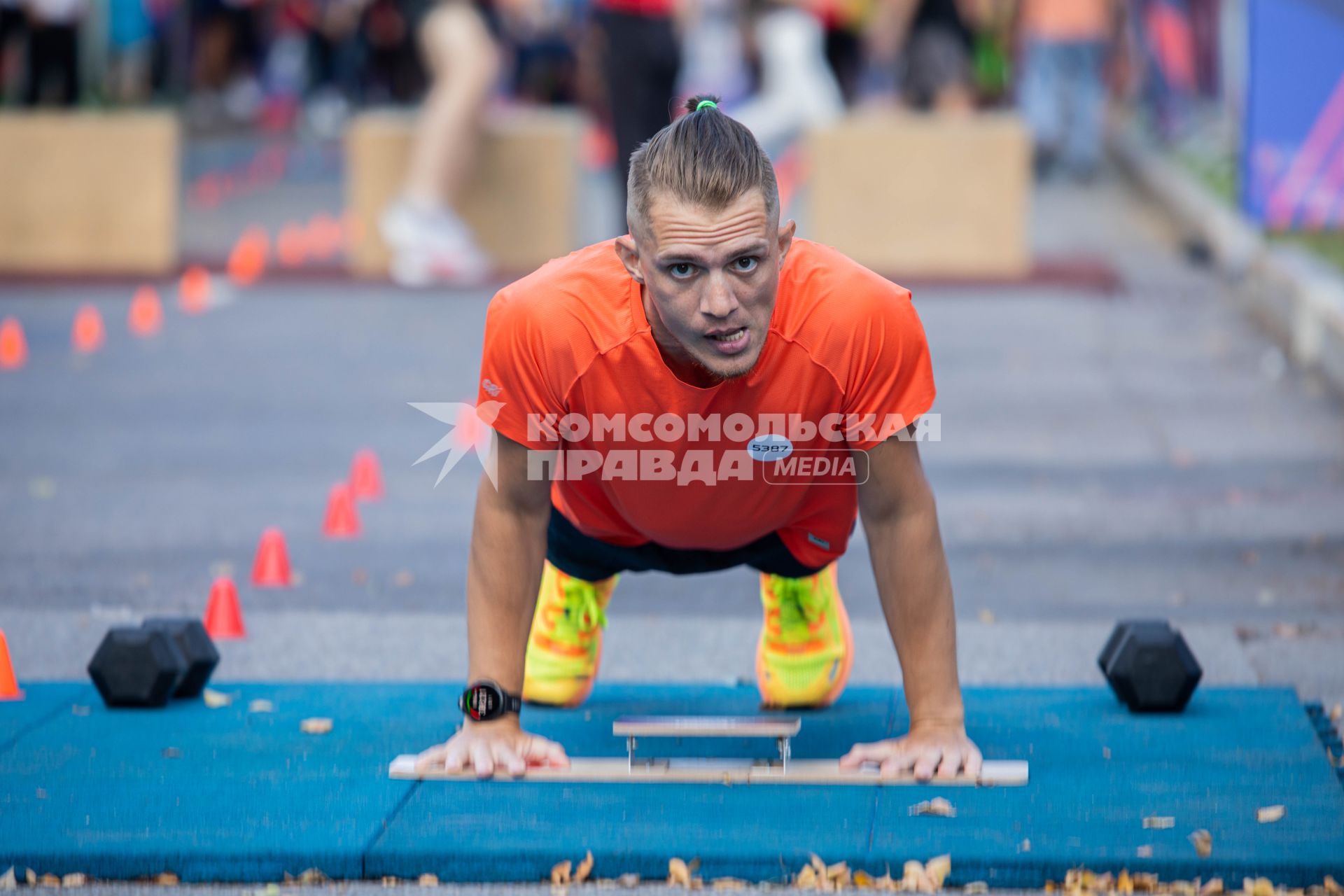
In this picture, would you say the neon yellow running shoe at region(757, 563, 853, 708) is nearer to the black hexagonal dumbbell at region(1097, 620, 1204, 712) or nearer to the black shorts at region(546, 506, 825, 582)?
the black shorts at region(546, 506, 825, 582)

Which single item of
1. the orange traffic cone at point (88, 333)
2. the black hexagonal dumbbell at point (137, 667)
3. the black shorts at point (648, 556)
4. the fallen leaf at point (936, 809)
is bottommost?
the orange traffic cone at point (88, 333)

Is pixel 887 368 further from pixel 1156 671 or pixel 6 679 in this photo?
pixel 6 679

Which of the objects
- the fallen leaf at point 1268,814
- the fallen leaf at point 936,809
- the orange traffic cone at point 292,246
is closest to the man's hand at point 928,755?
the fallen leaf at point 936,809

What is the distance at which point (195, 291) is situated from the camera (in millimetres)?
11500

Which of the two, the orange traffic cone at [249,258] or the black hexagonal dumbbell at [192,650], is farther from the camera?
the orange traffic cone at [249,258]

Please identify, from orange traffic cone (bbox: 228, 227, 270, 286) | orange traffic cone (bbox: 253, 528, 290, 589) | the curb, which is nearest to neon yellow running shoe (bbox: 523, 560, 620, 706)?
orange traffic cone (bbox: 253, 528, 290, 589)

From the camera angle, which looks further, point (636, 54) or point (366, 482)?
point (636, 54)

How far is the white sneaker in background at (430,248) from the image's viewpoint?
11516 millimetres

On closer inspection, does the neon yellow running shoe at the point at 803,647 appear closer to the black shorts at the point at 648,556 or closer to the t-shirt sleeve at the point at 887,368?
the black shorts at the point at 648,556

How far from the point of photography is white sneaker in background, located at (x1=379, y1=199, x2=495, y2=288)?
11.5 meters

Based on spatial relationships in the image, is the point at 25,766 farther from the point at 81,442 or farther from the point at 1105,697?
the point at 81,442

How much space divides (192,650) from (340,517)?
74.9 inches

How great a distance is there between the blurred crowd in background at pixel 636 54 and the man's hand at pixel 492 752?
25.5ft

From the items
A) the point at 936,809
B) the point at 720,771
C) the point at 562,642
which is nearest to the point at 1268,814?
the point at 936,809
